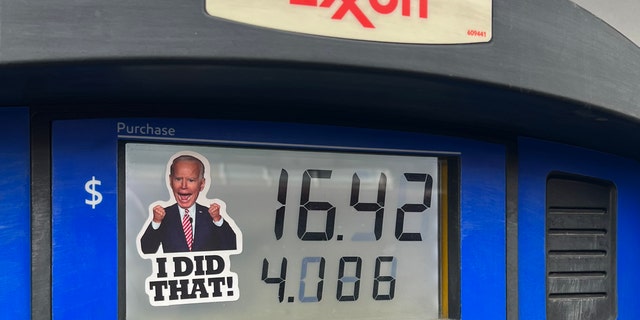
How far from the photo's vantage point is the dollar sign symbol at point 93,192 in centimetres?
128

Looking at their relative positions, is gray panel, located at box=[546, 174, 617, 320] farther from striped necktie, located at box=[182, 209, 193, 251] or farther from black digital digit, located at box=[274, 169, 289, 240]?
striped necktie, located at box=[182, 209, 193, 251]

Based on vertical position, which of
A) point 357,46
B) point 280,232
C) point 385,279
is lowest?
point 385,279

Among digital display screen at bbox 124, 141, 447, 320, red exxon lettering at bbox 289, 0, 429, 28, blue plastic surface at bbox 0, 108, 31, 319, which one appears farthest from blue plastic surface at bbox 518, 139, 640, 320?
blue plastic surface at bbox 0, 108, 31, 319

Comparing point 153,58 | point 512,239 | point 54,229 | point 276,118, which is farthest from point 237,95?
point 512,239

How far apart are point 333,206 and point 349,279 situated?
146 millimetres

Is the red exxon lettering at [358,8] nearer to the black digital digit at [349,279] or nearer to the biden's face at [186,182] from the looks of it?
the biden's face at [186,182]

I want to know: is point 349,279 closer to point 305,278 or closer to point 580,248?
point 305,278

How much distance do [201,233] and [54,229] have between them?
0.26 metres

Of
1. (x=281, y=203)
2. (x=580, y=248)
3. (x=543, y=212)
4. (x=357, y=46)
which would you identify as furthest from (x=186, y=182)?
(x=580, y=248)

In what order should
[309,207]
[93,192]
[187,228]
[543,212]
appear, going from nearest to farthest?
[93,192], [187,228], [309,207], [543,212]

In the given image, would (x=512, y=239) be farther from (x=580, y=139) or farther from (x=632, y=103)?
(x=632, y=103)

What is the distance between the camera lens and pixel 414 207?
5.14ft

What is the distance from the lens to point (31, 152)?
1.25 metres

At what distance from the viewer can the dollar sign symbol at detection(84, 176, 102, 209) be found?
50.3 inches
